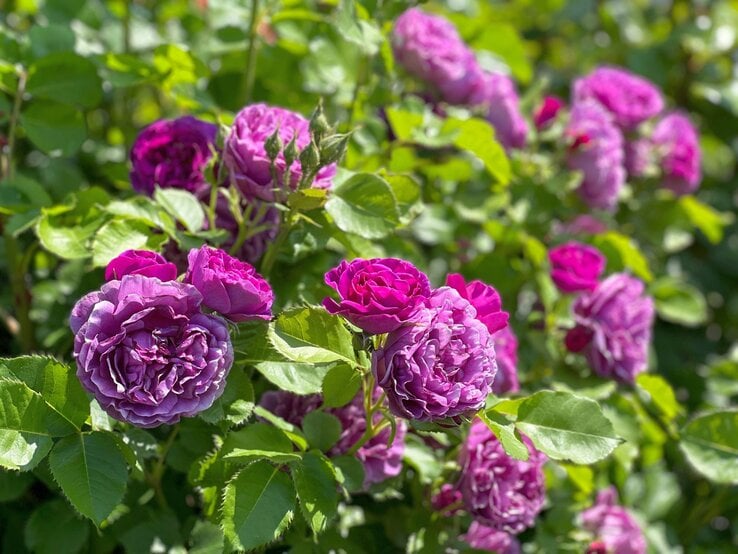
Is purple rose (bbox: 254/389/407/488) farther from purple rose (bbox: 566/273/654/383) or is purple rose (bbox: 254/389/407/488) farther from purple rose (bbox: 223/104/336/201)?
purple rose (bbox: 566/273/654/383)

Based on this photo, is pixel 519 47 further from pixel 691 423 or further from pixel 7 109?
pixel 7 109

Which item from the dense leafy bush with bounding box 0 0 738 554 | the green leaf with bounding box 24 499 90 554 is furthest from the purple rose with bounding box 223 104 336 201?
the green leaf with bounding box 24 499 90 554

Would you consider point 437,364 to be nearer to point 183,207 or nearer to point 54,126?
point 183,207

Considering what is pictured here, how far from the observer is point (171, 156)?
1.37 m

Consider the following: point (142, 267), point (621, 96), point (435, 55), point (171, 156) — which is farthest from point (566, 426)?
point (621, 96)

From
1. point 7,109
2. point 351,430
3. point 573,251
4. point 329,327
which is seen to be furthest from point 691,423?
point 7,109

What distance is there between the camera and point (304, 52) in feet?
6.10

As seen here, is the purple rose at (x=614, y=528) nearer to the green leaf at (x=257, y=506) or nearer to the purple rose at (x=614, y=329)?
the purple rose at (x=614, y=329)

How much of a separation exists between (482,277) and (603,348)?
317 millimetres

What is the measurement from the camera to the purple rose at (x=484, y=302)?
44.0 inches

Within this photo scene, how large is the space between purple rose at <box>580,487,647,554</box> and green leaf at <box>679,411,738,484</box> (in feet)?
0.64

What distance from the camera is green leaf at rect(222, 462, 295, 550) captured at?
102 centimetres

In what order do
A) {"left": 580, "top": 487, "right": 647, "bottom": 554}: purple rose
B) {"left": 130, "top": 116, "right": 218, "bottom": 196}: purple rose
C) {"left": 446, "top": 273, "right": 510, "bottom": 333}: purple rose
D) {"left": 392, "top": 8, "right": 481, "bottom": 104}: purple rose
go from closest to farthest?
{"left": 446, "top": 273, "right": 510, "bottom": 333}: purple rose, {"left": 130, "top": 116, "right": 218, "bottom": 196}: purple rose, {"left": 580, "top": 487, "right": 647, "bottom": 554}: purple rose, {"left": 392, "top": 8, "right": 481, "bottom": 104}: purple rose

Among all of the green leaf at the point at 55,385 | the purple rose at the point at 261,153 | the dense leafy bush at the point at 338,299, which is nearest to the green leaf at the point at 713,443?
the dense leafy bush at the point at 338,299
